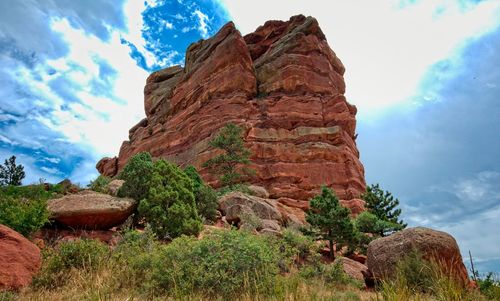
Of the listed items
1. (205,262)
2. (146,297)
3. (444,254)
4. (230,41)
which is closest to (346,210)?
(444,254)

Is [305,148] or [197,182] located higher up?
[305,148]

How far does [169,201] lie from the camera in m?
16.8

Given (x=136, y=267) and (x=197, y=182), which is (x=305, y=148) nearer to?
(x=197, y=182)

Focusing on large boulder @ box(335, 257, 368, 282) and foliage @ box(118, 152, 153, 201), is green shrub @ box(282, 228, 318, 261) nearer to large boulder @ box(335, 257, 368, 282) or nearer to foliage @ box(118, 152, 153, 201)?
large boulder @ box(335, 257, 368, 282)

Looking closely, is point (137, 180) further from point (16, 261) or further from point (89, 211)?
point (16, 261)

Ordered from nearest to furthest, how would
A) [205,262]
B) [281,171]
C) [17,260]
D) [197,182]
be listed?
[205,262], [17,260], [197,182], [281,171]

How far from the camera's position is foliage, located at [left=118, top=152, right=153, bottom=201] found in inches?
682

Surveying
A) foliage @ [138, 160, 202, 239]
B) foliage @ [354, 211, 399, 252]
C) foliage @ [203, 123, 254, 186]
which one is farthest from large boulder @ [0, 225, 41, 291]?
foliage @ [203, 123, 254, 186]

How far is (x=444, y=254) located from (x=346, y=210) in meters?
7.02

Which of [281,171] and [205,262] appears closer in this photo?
[205,262]

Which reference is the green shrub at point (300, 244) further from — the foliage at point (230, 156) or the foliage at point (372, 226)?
the foliage at point (230, 156)

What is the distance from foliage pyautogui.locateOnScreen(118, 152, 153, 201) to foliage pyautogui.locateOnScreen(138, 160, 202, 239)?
0.95 feet

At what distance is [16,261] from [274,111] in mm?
42779

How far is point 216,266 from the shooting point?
920cm
